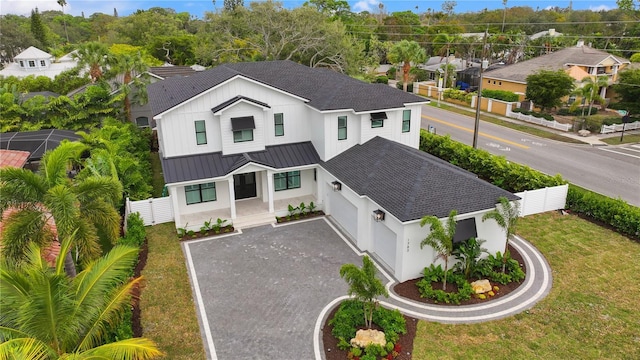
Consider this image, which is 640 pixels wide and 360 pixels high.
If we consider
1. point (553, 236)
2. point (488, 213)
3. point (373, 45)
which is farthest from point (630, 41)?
point (488, 213)

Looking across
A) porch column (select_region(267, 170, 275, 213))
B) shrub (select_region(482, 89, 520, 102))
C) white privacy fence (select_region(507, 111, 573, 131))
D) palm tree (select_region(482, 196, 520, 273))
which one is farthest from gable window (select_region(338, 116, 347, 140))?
shrub (select_region(482, 89, 520, 102))

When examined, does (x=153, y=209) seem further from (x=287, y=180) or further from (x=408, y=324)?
(x=408, y=324)

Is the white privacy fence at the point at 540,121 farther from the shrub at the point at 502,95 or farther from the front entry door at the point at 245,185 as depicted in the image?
the front entry door at the point at 245,185

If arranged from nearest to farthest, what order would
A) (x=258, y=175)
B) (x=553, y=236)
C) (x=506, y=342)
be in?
(x=506, y=342) < (x=553, y=236) < (x=258, y=175)

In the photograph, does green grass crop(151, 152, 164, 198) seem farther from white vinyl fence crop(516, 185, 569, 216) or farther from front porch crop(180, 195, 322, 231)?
white vinyl fence crop(516, 185, 569, 216)

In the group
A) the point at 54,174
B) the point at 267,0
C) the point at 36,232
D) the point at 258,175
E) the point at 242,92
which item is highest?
the point at 267,0

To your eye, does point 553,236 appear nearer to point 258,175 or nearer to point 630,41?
point 258,175
